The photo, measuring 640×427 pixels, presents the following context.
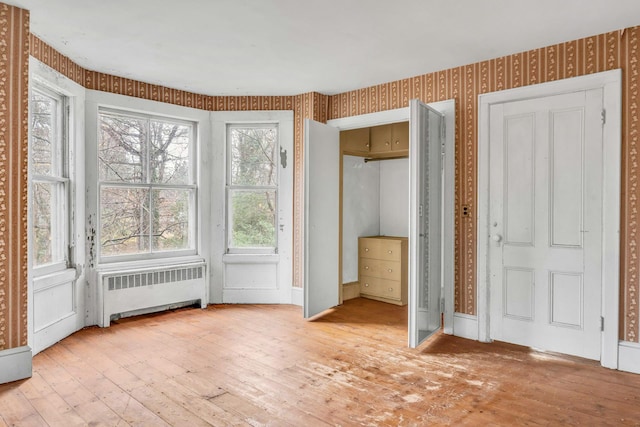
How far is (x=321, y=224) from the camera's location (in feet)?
15.0

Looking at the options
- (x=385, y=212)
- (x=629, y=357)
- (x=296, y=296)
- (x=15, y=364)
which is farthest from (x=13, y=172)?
(x=629, y=357)

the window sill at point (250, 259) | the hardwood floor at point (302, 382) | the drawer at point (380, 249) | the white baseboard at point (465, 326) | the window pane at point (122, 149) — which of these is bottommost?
the hardwood floor at point (302, 382)

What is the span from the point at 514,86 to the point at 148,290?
4297 mm

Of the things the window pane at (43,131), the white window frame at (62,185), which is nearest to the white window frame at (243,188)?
the white window frame at (62,185)

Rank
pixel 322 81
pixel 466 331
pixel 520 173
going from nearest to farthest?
1. pixel 520 173
2. pixel 466 331
3. pixel 322 81

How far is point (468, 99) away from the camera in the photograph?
3898 millimetres

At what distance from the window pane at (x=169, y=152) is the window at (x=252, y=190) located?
0.54 m

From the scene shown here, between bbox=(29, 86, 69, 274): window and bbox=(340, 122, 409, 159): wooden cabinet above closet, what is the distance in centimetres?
307

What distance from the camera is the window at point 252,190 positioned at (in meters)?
5.21

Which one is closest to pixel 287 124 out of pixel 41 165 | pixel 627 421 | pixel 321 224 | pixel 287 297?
pixel 321 224

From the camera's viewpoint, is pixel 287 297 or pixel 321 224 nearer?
pixel 321 224

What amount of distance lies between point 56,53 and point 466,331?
4613 mm

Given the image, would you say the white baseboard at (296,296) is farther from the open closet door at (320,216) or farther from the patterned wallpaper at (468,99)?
the open closet door at (320,216)

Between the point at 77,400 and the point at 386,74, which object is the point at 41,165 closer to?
the point at 77,400
